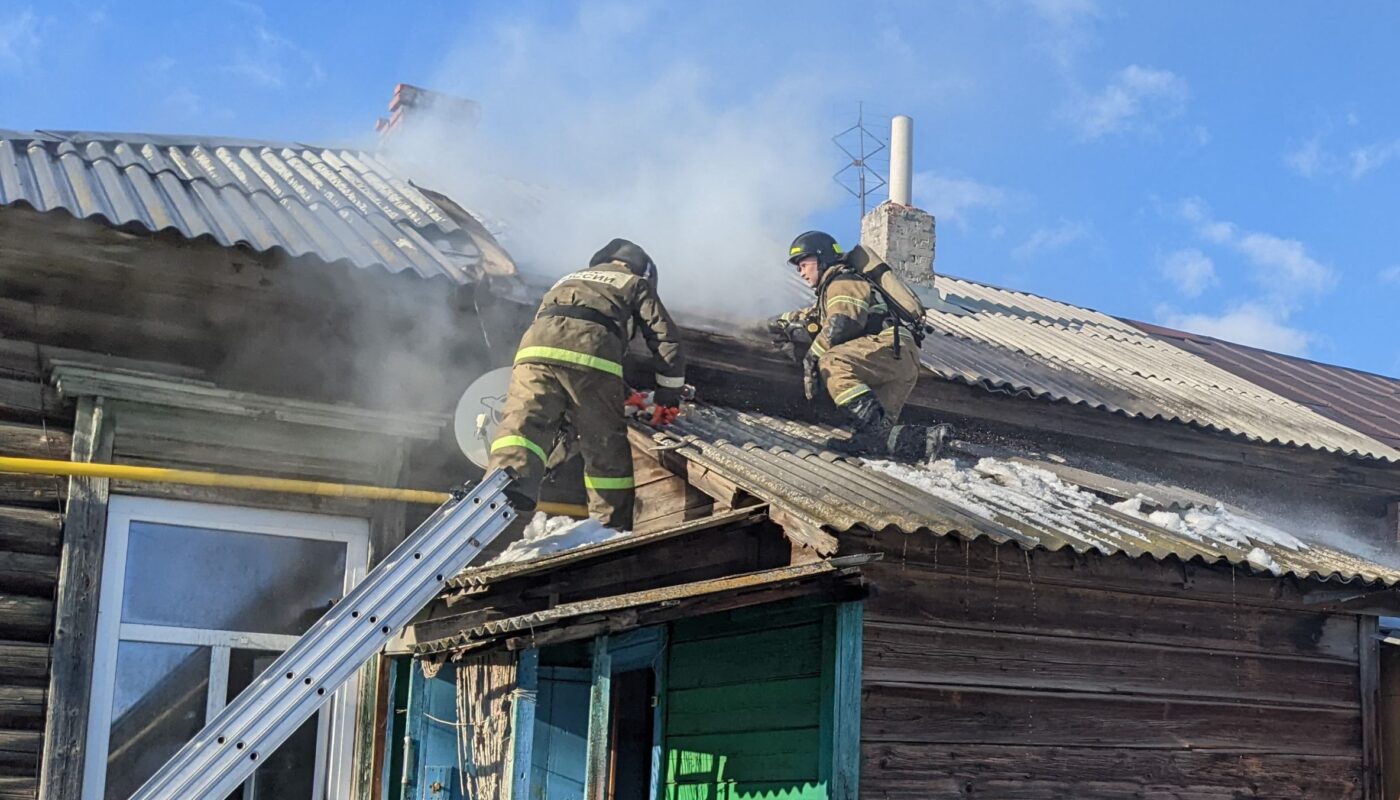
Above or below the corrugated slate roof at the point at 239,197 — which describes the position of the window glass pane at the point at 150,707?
below

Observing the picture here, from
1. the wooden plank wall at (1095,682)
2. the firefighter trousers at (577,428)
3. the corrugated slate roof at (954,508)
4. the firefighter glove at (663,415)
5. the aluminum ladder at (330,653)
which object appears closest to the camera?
the aluminum ladder at (330,653)

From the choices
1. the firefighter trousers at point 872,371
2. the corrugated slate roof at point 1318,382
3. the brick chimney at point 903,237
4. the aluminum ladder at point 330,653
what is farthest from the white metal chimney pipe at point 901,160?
the aluminum ladder at point 330,653

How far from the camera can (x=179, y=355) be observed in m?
6.76

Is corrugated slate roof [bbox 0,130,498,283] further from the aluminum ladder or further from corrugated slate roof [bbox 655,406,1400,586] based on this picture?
corrugated slate roof [bbox 655,406,1400,586]

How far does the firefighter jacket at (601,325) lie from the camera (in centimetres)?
662

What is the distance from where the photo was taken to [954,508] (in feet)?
19.5

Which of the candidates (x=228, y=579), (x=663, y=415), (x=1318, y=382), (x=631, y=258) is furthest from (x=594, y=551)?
(x=1318, y=382)

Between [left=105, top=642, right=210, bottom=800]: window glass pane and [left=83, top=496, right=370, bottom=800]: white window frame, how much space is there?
4 centimetres

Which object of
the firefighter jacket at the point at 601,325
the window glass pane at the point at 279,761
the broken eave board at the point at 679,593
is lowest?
the window glass pane at the point at 279,761

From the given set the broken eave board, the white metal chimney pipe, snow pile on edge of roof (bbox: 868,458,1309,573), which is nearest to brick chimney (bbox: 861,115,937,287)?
the white metal chimney pipe

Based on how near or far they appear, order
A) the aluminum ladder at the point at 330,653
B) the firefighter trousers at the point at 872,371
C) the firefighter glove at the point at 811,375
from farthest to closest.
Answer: the firefighter glove at the point at 811,375
the firefighter trousers at the point at 872,371
the aluminum ladder at the point at 330,653

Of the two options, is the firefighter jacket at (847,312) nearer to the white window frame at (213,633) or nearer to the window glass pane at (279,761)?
the white window frame at (213,633)

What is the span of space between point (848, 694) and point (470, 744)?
1816 mm

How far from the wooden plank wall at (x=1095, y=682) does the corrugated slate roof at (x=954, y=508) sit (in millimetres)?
141
